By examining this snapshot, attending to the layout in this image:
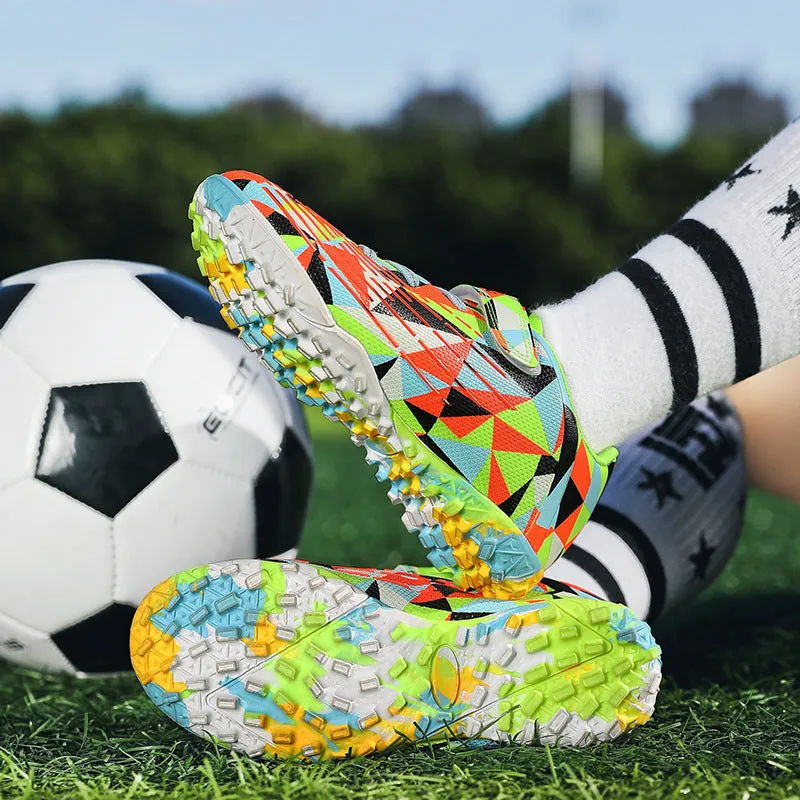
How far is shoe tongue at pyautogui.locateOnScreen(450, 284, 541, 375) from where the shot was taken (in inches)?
55.6

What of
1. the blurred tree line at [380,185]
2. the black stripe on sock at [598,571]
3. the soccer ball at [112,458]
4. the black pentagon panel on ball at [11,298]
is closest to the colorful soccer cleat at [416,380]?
the black stripe on sock at [598,571]

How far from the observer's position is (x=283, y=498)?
1.89 metres

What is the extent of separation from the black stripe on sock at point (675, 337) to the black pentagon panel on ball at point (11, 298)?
1067 mm

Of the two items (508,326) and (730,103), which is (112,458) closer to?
(508,326)

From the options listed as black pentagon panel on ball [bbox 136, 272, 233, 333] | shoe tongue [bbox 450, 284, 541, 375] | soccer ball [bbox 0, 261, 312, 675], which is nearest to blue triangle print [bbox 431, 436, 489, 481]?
shoe tongue [bbox 450, 284, 541, 375]

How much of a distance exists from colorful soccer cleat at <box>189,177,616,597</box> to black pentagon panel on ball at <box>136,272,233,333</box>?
0.45 meters

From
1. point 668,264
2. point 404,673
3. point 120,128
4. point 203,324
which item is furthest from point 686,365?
point 120,128

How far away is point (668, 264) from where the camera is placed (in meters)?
1.51

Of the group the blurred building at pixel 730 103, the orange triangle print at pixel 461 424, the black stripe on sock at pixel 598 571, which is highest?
the blurred building at pixel 730 103

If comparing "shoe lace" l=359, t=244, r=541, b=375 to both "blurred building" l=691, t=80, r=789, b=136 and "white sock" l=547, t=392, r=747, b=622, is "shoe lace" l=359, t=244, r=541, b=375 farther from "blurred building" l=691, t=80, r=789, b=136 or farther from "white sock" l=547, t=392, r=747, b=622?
"blurred building" l=691, t=80, r=789, b=136

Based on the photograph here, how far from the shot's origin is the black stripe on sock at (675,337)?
1463 millimetres

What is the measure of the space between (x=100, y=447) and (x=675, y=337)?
3.05ft

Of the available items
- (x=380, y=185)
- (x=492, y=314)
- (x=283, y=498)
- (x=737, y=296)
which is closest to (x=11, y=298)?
(x=283, y=498)

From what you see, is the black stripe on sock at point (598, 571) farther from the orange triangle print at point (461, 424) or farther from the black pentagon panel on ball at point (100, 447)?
the black pentagon panel on ball at point (100, 447)
